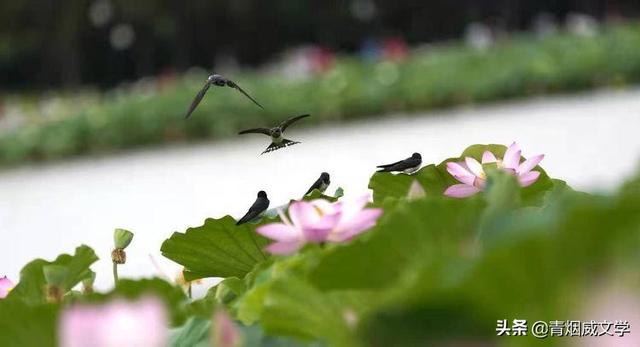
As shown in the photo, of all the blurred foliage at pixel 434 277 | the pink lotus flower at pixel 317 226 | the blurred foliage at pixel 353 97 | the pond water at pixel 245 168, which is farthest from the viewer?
the blurred foliage at pixel 353 97

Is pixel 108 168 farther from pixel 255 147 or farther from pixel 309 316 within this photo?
pixel 309 316

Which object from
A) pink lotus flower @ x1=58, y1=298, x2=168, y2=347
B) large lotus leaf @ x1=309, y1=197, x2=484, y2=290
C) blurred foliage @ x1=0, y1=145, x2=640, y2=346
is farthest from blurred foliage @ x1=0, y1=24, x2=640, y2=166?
pink lotus flower @ x1=58, y1=298, x2=168, y2=347

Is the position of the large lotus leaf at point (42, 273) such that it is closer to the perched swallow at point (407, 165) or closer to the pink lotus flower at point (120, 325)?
the perched swallow at point (407, 165)

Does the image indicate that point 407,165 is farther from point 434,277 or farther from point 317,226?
point 434,277

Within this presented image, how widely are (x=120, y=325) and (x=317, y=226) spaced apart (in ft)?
0.87

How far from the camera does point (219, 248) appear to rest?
101 centimetres

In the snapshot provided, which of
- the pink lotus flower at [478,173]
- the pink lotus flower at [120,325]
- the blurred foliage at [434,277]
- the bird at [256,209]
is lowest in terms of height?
the pink lotus flower at [120,325]

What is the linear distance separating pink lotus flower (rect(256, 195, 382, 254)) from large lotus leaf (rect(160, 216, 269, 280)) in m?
0.20

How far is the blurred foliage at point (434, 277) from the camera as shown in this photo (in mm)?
482

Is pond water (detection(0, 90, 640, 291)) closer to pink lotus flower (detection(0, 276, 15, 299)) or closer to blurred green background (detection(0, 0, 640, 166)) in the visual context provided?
blurred green background (detection(0, 0, 640, 166))

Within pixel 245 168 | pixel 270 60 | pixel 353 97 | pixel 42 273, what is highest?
pixel 270 60

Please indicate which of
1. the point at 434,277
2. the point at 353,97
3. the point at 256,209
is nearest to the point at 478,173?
the point at 256,209

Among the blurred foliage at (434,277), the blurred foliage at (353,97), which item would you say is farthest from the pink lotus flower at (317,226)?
the blurred foliage at (353,97)

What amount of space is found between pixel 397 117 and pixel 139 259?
4.78 m
